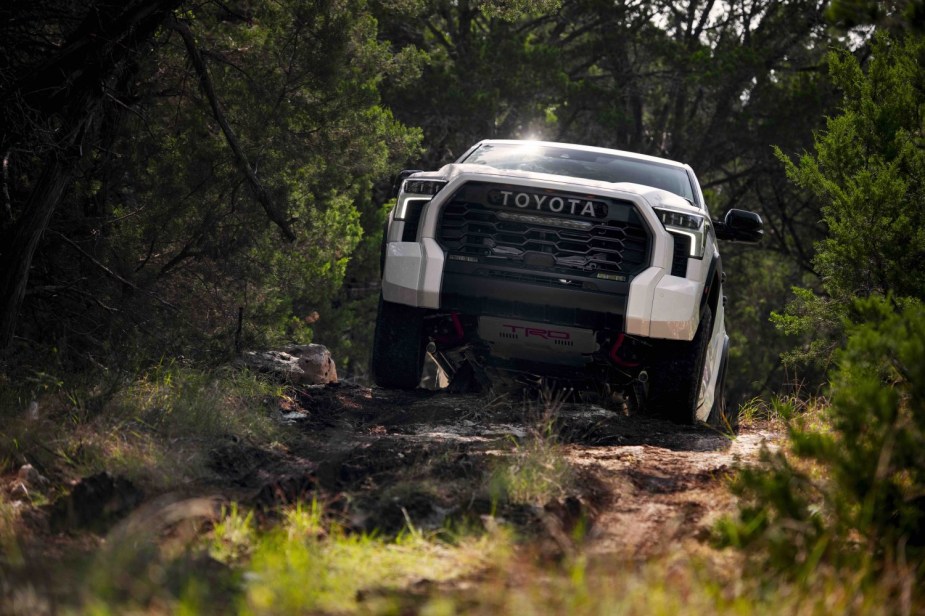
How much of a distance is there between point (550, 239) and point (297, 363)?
369 cm

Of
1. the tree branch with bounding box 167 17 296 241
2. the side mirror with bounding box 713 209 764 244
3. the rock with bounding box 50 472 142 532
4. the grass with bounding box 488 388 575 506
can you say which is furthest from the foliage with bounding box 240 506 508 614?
the tree branch with bounding box 167 17 296 241

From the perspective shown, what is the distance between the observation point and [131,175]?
1141 centimetres

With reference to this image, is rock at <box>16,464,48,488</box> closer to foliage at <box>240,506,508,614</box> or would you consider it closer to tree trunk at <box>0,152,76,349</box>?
foliage at <box>240,506,508,614</box>

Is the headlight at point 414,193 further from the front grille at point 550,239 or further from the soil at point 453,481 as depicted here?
the soil at point 453,481

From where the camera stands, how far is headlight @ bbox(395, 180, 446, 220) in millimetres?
7469

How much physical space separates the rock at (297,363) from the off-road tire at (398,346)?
3.55 feet

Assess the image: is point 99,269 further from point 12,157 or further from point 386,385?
point 386,385

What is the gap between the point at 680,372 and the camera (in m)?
7.62

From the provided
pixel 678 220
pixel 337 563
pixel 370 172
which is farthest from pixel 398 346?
pixel 370 172

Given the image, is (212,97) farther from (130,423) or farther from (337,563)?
(337,563)

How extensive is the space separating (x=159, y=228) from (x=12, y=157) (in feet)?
9.33

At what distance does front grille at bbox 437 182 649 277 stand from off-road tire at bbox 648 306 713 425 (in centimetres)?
78

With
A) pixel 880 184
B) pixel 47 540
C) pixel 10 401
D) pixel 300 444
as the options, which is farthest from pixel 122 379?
pixel 880 184

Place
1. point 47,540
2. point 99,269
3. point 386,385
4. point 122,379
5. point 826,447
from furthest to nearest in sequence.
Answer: point 99,269 → point 386,385 → point 122,379 → point 47,540 → point 826,447
